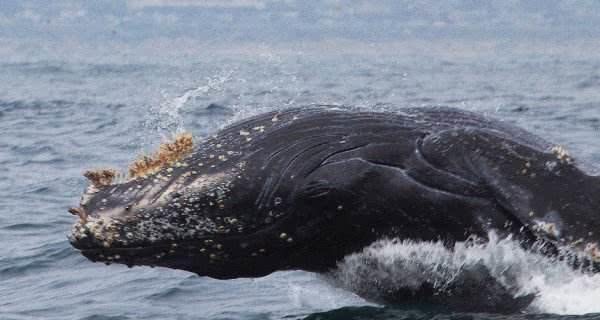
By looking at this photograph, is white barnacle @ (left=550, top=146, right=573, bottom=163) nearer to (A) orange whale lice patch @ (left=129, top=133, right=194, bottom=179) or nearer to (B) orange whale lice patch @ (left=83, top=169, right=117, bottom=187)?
(A) orange whale lice patch @ (left=129, top=133, right=194, bottom=179)

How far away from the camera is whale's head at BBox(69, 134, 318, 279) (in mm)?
8406

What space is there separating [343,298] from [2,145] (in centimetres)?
1666

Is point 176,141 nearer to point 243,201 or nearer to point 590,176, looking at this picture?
point 243,201

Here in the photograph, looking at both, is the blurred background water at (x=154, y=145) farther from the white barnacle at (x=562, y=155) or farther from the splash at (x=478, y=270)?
the white barnacle at (x=562, y=155)

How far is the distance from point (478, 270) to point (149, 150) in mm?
12893

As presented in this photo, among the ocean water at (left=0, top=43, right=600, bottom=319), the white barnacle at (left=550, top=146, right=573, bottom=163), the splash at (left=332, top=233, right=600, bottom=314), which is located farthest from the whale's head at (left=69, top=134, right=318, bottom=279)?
the white barnacle at (left=550, top=146, right=573, bottom=163)

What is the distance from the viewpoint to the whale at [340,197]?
27.4 ft

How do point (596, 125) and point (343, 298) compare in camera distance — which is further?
point (596, 125)

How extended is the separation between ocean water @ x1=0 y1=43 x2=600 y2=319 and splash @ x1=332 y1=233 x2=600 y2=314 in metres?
0.01

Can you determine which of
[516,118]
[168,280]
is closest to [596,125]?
[516,118]

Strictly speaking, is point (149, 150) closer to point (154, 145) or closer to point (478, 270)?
point (154, 145)

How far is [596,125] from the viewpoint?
23.7 metres

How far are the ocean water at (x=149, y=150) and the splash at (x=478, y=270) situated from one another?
10 millimetres

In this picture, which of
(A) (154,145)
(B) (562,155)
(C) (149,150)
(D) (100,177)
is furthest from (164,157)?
(A) (154,145)
